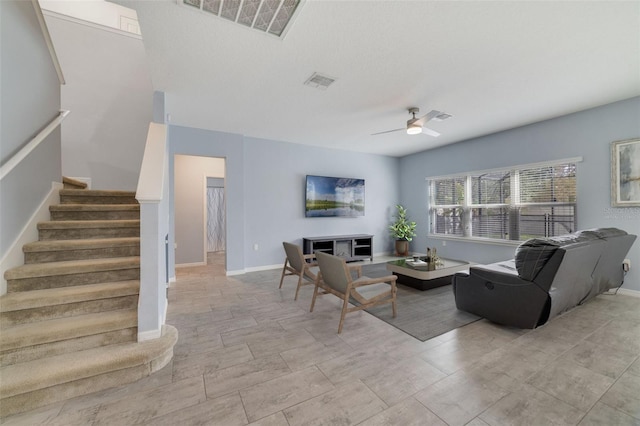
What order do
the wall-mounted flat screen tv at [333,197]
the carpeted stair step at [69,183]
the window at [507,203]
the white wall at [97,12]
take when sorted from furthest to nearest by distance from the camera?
the wall-mounted flat screen tv at [333,197], the window at [507,203], the white wall at [97,12], the carpeted stair step at [69,183]

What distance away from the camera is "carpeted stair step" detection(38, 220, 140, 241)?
2.48 meters

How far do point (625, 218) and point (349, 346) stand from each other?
4.44 m

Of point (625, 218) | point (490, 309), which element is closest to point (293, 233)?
point (490, 309)

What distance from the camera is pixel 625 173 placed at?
3.50 metres

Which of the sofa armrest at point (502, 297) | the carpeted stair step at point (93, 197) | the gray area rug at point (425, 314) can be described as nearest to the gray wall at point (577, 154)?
the sofa armrest at point (502, 297)

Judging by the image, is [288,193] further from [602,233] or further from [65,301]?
[602,233]

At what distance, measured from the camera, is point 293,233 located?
5.58 meters

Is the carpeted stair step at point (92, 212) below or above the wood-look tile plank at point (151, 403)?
above

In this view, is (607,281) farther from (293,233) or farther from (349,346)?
(293,233)

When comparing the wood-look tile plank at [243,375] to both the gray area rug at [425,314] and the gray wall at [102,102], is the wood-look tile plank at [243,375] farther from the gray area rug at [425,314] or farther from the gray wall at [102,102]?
the gray wall at [102,102]

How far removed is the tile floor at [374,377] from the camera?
4.92 ft

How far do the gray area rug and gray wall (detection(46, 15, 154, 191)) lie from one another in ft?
15.5

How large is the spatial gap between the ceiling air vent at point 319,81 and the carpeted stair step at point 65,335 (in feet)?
9.70

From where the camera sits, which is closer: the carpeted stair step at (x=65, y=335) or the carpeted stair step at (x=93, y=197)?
the carpeted stair step at (x=65, y=335)
